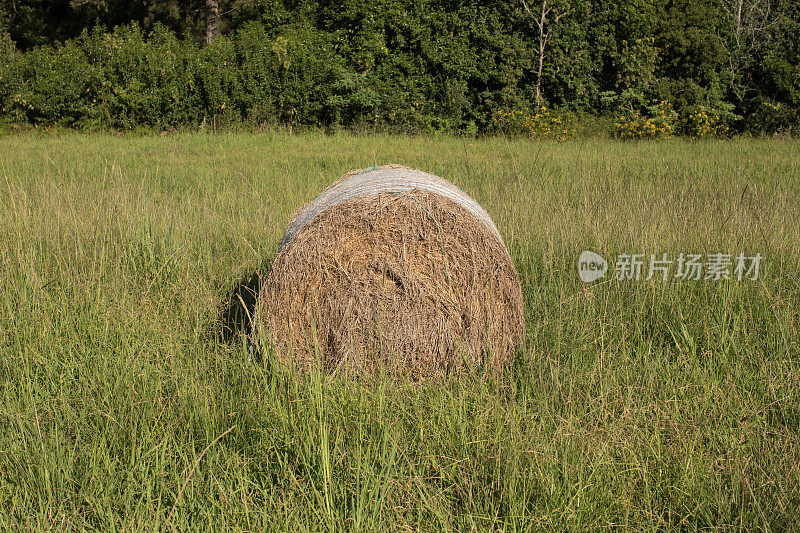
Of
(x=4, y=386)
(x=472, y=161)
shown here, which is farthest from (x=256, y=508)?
(x=472, y=161)

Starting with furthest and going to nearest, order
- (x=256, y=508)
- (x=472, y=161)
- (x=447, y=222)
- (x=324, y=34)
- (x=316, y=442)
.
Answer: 1. (x=324, y=34)
2. (x=472, y=161)
3. (x=447, y=222)
4. (x=316, y=442)
5. (x=256, y=508)

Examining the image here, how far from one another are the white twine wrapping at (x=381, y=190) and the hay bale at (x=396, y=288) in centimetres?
3

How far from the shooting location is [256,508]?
87.3 inches

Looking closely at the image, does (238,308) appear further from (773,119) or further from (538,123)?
(773,119)

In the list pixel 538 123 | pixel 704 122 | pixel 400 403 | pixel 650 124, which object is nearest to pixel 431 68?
pixel 538 123

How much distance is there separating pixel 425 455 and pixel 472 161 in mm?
6994

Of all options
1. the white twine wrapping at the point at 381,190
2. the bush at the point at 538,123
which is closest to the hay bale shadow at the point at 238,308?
the white twine wrapping at the point at 381,190

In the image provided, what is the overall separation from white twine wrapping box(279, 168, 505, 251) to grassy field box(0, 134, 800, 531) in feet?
2.34

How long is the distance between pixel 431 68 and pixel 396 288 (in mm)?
12844

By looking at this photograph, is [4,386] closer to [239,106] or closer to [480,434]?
[480,434]

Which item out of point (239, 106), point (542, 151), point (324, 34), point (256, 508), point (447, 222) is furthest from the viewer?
point (324, 34)

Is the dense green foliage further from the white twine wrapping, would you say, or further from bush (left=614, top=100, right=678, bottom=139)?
the white twine wrapping

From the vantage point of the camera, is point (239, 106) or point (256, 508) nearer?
point (256, 508)

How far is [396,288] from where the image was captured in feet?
10.7
